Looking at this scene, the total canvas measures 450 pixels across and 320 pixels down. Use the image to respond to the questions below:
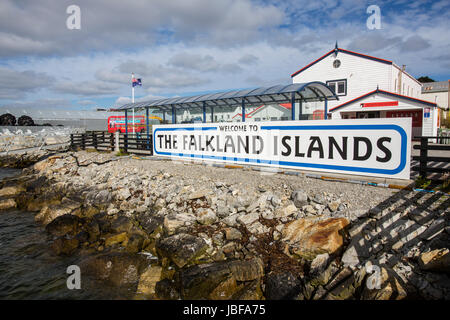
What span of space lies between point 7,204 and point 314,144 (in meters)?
11.4

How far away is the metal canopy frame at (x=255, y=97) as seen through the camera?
15375 millimetres

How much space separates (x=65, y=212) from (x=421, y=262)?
30.9 feet

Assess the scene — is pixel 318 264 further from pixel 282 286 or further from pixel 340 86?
pixel 340 86

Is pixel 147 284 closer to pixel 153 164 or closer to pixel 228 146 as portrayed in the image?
pixel 228 146

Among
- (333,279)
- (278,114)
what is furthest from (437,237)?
(278,114)

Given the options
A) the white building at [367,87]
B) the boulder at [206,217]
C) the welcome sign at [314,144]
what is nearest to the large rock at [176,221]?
the boulder at [206,217]

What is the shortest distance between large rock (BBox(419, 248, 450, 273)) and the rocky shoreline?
0.01 meters

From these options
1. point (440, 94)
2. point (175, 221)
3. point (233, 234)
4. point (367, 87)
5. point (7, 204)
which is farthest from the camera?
point (440, 94)

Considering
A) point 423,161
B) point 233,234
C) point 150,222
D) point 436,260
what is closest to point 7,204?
point 150,222

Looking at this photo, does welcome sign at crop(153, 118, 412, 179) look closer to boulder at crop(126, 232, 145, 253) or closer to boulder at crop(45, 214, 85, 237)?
boulder at crop(126, 232, 145, 253)

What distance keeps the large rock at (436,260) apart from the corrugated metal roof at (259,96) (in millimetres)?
11373

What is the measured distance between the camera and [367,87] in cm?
2517

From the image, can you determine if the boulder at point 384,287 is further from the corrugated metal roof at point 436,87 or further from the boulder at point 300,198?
the corrugated metal roof at point 436,87
